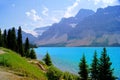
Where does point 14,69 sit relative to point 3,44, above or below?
below

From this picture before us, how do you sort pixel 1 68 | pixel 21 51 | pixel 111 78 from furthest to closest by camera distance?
pixel 21 51 → pixel 1 68 → pixel 111 78

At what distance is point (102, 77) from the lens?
3947 cm

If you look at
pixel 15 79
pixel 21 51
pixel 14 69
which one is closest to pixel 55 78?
pixel 14 69

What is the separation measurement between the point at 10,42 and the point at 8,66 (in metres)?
71.9

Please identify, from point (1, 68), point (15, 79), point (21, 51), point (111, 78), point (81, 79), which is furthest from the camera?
point (21, 51)

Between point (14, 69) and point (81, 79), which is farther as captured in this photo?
point (81, 79)

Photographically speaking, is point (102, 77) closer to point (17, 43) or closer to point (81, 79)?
point (81, 79)

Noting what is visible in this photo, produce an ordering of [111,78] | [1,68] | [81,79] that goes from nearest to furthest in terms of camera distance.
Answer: [111,78] → [1,68] → [81,79]

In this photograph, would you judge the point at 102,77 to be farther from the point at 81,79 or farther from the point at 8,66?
the point at 8,66

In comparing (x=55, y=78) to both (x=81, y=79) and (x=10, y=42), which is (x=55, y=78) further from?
(x=10, y=42)

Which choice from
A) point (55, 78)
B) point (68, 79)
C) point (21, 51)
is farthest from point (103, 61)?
point (21, 51)

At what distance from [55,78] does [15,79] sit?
11.0 metres

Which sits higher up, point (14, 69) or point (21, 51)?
point (21, 51)

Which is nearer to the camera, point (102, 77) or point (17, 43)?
point (102, 77)
